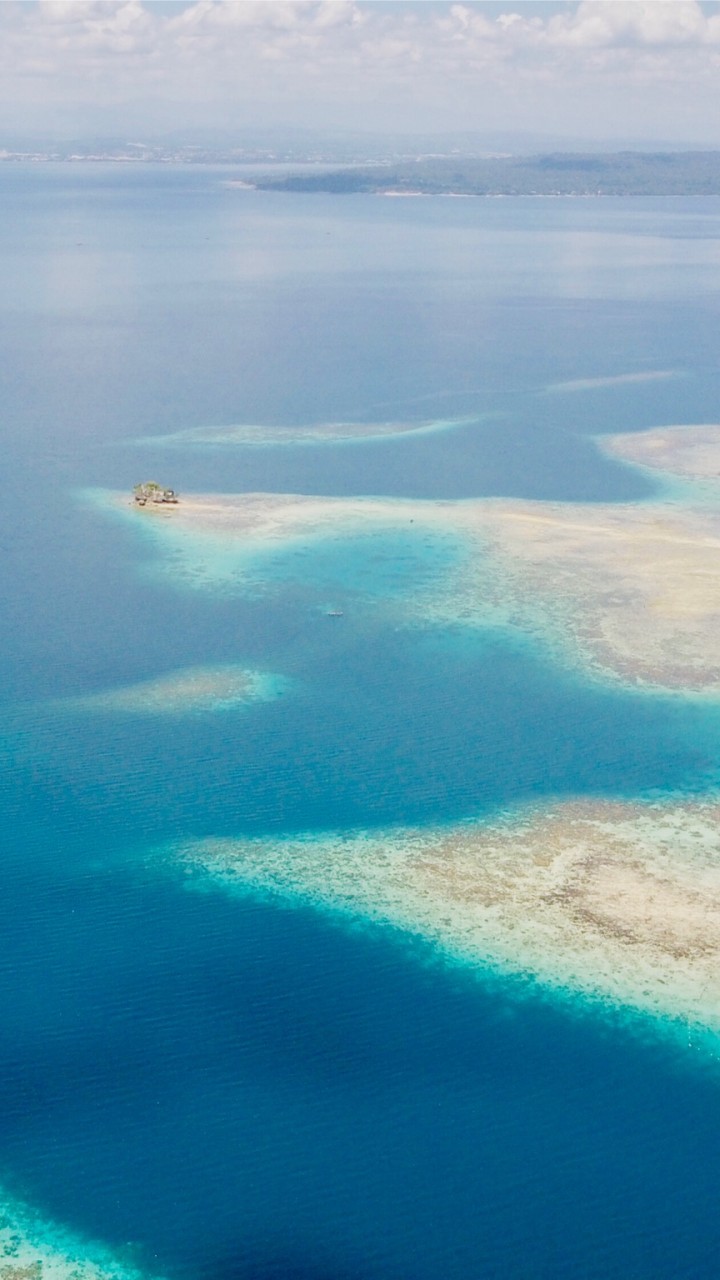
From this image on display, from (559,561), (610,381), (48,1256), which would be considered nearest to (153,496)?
(559,561)

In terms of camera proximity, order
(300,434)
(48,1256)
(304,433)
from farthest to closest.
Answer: (304,433) < (300,434) < (48,1256)

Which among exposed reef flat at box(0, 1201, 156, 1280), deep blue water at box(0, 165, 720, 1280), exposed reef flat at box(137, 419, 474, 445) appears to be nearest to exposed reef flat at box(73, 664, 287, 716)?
deep blue water at box(0, 165, 720, 1280)

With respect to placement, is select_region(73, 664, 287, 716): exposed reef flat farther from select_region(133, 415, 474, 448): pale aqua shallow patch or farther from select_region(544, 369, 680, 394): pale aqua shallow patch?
select_region(544, 369, 680, 394): pale aqua shallow patch

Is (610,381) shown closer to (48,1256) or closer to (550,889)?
(550,889)

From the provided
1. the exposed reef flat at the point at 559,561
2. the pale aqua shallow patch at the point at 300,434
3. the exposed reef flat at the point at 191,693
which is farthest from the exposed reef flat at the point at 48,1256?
the pale aqua shallow patch at the point at 300,434

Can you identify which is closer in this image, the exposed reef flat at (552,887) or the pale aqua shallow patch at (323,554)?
the exposed reef flat at (552,887)

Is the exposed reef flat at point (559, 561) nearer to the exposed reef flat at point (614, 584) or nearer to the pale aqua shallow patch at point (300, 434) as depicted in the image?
the exposed reef flat at point (614, 584)
